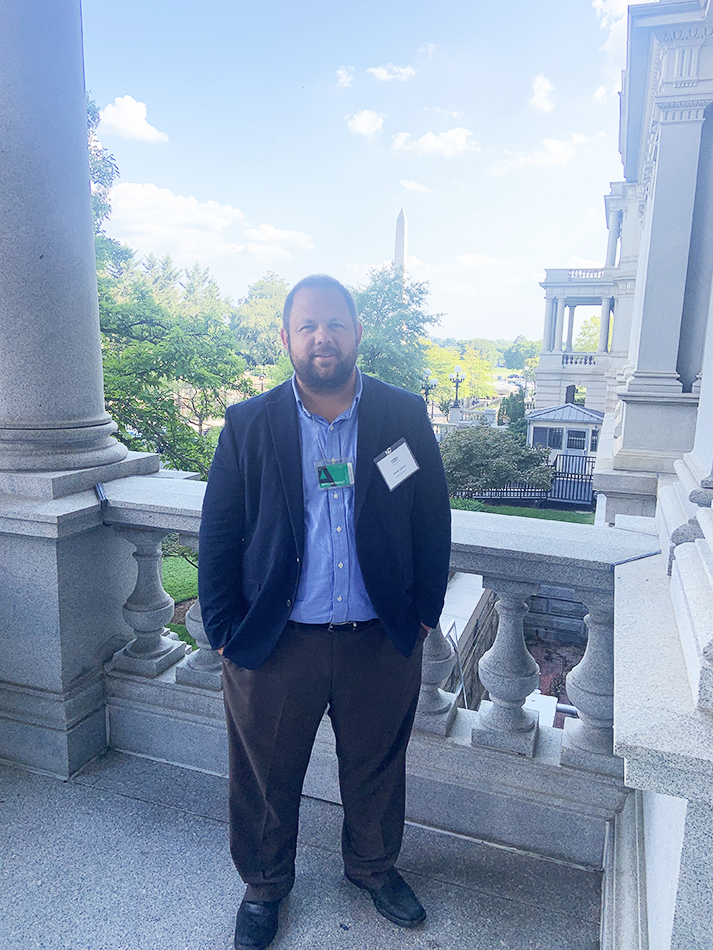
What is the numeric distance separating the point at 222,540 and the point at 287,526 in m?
0.23

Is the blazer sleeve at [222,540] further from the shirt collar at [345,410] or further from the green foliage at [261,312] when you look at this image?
the green foliage at [261,312]

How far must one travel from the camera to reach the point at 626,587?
220 centimetres

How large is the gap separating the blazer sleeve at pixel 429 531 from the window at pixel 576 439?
2955 centimetres

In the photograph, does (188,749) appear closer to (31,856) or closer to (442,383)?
(31,856)

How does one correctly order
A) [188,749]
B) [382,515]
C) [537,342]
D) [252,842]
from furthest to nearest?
[537,342]
[188,749]
[252,842]
[382,515]

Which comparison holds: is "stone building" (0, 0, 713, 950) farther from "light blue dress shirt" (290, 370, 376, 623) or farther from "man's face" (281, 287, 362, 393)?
"man's face" (281, 287, 362, 393)

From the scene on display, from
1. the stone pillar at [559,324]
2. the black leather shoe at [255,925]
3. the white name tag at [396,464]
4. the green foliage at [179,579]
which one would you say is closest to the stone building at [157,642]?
the black leather shoe at [255,925]

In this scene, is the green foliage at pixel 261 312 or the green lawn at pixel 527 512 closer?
the green lawn at pixel 527 512

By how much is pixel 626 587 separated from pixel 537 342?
11988 centimetres

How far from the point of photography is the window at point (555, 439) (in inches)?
1197

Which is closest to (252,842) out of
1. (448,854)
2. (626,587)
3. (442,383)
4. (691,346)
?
(448,854)

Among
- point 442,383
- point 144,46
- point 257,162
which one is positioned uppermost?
point 144,46

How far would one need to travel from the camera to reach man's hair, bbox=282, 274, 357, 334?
2139 millimetres

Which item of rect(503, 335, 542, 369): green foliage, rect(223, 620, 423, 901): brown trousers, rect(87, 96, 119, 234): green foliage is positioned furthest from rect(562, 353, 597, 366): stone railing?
rect(503, 335, 542, 369): green foliage
